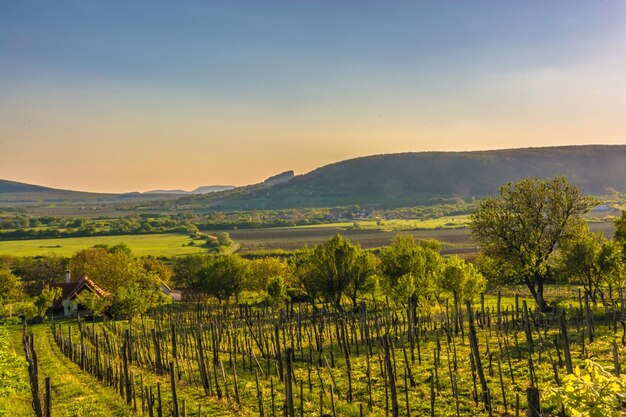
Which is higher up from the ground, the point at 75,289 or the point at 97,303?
the point at 75,289

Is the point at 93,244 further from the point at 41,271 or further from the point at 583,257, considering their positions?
the point at 583,257

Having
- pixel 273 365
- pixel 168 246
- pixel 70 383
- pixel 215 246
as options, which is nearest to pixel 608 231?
pixel 215 246

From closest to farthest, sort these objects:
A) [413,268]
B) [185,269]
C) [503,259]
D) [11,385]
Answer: [11,385] → [503,259] → [413,268] → [185,269]

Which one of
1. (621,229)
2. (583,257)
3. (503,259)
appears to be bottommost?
(583,257)

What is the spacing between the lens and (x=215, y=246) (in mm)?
159250

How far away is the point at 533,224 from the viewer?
151 feet

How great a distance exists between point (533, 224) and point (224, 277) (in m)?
48.8

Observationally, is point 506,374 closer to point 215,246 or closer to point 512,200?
point 512,200

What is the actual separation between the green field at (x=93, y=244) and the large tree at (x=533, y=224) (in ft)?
370

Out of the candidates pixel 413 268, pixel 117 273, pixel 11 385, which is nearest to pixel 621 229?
pixel 413 268

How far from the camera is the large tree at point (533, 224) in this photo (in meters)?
45.4

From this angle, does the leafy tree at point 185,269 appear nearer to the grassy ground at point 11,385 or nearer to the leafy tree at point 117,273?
the leafy tree at point 117,273

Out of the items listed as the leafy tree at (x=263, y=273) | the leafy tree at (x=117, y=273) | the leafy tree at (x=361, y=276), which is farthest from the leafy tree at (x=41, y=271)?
the leafy tree at (x=361, y=276)

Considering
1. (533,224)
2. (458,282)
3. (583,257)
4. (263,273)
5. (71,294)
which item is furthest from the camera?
(263,273)
